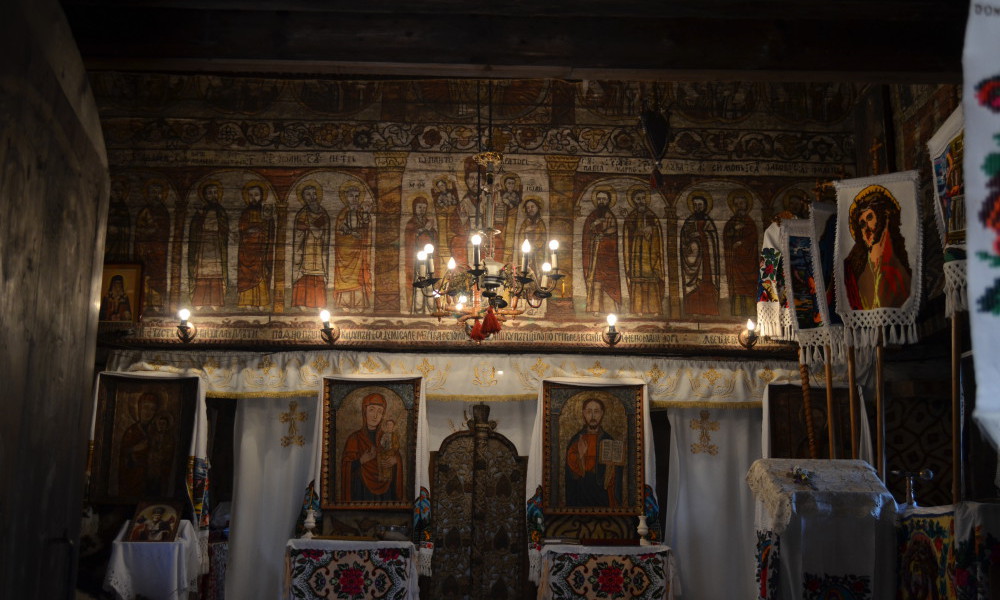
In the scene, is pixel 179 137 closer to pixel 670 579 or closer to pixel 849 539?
pixel 670 579

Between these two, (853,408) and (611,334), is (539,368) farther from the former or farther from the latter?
(853,408)

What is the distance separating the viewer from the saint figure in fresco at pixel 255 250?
8.76 metres

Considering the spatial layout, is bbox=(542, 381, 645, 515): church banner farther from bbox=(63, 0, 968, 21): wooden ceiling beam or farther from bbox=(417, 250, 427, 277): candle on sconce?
bbox=(63, 0, 968, 21): wooden ceiling beam

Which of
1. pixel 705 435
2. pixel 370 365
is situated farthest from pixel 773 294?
pixel 370 365

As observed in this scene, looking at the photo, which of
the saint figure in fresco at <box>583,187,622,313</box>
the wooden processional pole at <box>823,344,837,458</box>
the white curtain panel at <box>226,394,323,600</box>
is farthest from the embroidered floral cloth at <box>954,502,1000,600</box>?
the white curtain panel at <box>226,394,323,600</box>

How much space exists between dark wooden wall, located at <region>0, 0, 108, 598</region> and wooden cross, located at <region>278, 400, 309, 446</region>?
17.2 feet

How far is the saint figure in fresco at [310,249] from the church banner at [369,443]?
0.90m

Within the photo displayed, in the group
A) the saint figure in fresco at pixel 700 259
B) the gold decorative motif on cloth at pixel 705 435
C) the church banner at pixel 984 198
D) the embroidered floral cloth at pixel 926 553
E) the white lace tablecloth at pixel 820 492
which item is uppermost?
the saint figure in fresco at pixel 700 259

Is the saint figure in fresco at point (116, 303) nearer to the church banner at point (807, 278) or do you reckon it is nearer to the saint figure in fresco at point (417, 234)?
the saint figure in fresco at point (417, 234)

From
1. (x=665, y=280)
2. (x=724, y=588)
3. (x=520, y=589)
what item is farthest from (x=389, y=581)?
(x=665, y=280)

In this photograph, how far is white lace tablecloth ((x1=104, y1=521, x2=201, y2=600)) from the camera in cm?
764

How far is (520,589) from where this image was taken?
27.5 ft

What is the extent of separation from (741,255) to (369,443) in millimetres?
3948

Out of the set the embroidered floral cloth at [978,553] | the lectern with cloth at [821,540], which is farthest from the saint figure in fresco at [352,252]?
the embroidered floral cloth at [978,553]
